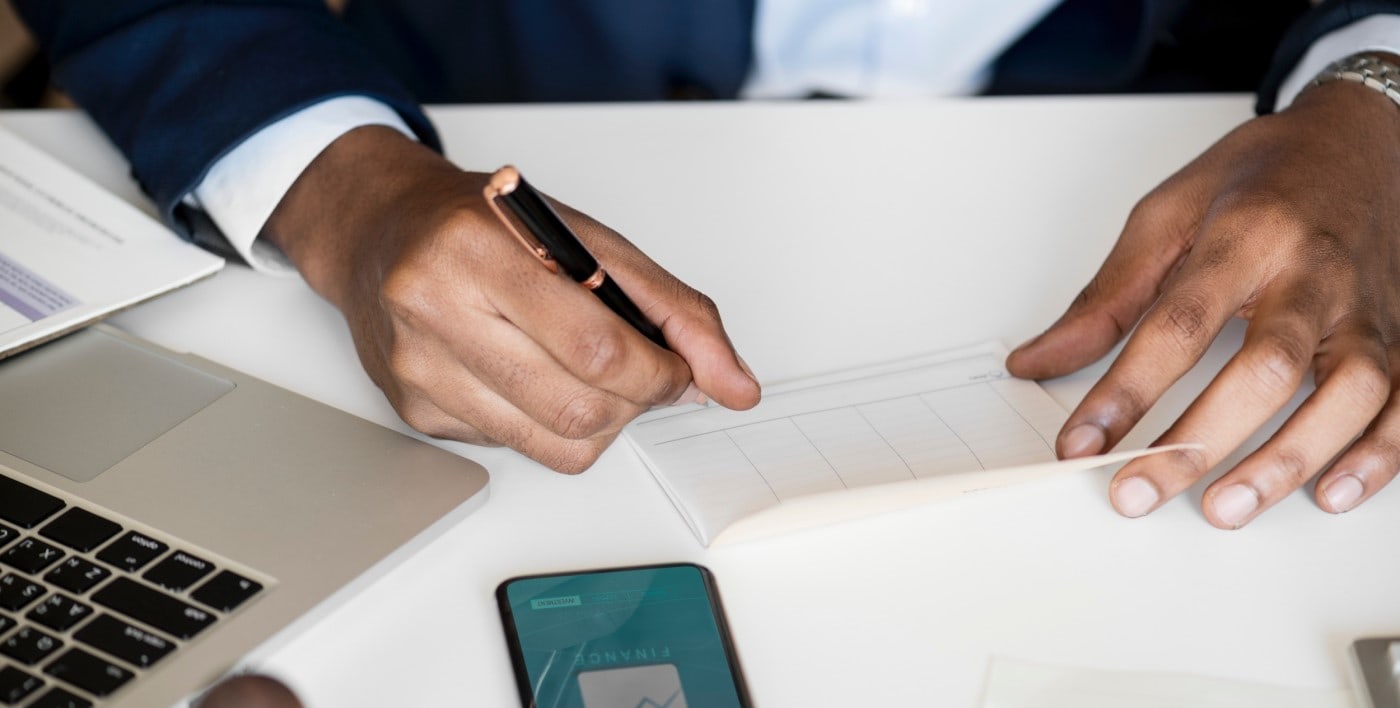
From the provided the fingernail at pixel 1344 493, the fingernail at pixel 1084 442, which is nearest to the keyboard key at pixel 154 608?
the fingernail at pixel 1084 442

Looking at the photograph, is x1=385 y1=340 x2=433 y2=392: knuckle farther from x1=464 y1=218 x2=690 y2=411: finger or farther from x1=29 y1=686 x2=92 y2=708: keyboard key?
x1=29 y1=686 x2=92 y2=708: keyboard key

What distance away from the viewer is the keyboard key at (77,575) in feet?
1.63

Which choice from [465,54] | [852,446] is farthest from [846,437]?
[465,54]

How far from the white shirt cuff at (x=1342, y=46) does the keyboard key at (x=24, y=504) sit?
81 cm

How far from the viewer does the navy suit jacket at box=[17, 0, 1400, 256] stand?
0.77m

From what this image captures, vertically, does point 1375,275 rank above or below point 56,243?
below

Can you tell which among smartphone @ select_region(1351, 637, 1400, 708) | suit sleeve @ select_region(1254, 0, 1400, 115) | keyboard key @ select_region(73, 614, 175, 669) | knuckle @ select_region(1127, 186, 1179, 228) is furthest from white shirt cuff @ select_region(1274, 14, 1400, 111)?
keyboard key @ select_region(73, 614, 175, 669)

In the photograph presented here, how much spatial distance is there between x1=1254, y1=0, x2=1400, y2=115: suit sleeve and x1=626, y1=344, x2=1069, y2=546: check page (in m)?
0.39

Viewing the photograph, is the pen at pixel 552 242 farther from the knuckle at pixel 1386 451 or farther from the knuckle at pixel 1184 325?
the knuckle at pixel 1386 451

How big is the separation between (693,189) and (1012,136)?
0.82 ft

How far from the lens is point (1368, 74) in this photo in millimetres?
803

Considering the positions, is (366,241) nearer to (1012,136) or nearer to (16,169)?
(16,169)

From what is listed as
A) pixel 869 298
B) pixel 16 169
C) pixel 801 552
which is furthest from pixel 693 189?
pixel 16 169

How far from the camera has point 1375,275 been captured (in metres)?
0.68
